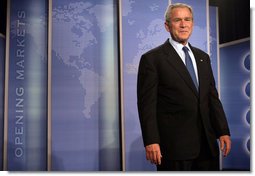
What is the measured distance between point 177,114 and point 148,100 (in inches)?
8.5

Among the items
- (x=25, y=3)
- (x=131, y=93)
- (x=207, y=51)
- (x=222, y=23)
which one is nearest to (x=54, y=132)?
(x=131, y=93)

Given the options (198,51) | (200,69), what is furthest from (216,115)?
(198,51)

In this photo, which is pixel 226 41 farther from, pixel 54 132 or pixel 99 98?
pixel 54 132

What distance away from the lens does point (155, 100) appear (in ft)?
7.47

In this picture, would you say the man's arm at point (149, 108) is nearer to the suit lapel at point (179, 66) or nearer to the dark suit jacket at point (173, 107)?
the dark suit jacket at point (173, 107)

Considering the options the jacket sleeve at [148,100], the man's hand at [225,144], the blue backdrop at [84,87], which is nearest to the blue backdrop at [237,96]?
the man's hand at [225,144]

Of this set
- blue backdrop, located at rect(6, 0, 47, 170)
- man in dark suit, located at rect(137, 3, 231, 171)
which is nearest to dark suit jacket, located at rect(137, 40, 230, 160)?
man in dark suit, located at rect(137, 3, 231, 171)

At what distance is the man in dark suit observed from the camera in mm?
2287

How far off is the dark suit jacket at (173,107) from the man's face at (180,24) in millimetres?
161

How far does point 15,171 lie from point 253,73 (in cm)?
187

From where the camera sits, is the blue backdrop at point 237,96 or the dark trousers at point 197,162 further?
the blue backdrop at point 237,96

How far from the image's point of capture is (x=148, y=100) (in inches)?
90.4

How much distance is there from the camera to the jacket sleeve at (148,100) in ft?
7.30

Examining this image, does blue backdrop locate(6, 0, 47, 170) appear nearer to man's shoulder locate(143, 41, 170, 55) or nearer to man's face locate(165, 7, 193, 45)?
man's shoulder locate(143, 41, 170, 55)
